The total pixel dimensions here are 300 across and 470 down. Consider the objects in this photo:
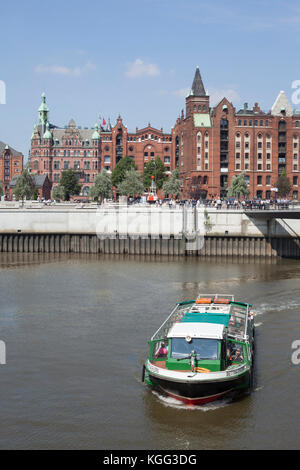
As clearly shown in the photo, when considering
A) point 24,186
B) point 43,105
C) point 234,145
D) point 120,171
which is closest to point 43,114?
point 43,105

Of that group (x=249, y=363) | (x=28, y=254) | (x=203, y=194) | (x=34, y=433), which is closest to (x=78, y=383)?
(x=34, y=433)

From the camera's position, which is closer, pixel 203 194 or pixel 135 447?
pixel 135 447

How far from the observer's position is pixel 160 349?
26.5 metres

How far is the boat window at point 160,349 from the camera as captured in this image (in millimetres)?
26109

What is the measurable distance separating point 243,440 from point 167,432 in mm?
2742

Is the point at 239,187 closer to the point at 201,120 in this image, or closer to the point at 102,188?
the point at 201,120

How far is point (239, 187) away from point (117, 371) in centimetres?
9857

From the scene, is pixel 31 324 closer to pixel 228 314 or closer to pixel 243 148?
pixel 228 314

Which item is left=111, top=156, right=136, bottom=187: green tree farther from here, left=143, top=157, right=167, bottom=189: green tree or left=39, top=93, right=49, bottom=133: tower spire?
left=39, top=93, right=49, bottom=133: tower spire

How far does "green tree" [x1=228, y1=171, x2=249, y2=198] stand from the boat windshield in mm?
98951

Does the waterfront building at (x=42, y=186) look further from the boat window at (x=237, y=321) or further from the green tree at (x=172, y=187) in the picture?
the boat window at (x=237, y=321)

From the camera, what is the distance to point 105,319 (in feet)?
122

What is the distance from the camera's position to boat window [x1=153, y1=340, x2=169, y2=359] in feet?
85.7

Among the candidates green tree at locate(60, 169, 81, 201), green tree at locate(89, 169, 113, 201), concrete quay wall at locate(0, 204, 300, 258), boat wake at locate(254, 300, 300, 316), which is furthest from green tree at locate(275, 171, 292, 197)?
boat wake at locate(254, 300, 300, 316)
